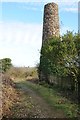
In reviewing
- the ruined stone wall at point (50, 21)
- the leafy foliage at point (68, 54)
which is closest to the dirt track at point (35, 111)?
the leafy foliage at point (68, 54)

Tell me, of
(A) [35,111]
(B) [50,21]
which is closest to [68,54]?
(A) [35,111]

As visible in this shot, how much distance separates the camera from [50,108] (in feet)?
64.2

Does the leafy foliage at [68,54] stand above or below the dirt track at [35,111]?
above

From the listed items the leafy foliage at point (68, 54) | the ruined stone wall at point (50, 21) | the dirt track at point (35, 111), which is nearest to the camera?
the dirt track at point (35, 111)

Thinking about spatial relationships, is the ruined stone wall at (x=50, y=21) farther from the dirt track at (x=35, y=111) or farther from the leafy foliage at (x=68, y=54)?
the dirt track at (x=35, y=111)

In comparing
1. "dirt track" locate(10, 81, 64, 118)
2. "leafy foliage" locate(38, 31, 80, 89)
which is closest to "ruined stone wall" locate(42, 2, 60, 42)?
"leafy foliage" locate(38, 31, 80, 89)

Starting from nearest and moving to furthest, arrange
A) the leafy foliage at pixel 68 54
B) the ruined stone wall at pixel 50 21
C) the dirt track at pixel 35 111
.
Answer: the dirt track at pixel 35 111 → the leafy foliage at pixel 68 54 → the ruined stone wall at pixel 50 21

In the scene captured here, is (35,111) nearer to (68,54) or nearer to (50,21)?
(68,54)

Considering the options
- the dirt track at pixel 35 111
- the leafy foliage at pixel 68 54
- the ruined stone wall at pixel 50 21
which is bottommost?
the dirt track at pixel 35 111

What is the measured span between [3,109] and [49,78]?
2178 cm

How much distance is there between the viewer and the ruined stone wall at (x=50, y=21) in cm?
4041

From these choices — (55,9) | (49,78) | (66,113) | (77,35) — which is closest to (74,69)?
(77,35)

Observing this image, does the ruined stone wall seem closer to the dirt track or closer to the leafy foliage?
the leafy foliage

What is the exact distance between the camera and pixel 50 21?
134 ft
